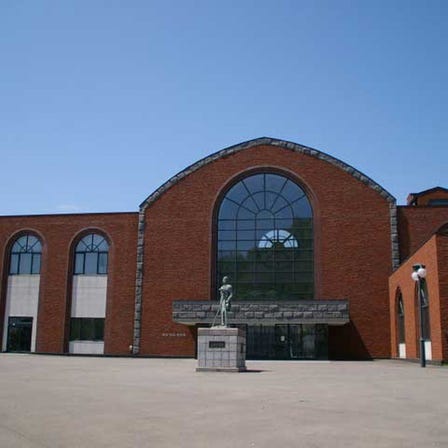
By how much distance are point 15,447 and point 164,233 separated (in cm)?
3350

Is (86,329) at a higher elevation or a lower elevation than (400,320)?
lower


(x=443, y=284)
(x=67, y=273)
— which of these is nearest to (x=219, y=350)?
(x=443, y=284)

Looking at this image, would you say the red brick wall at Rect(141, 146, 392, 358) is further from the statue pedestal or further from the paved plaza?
the paved plaza

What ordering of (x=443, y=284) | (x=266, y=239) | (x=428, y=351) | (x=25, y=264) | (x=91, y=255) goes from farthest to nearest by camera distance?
(x=25, y=264)
(x=91, y=255)
(x=266, y=239)
(x=428, y=351)
(x=443, y=284)

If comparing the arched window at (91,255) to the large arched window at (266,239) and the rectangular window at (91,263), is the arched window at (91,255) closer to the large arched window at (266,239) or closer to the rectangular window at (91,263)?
the rectangular window at (91,263)

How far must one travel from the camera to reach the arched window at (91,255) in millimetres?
41781

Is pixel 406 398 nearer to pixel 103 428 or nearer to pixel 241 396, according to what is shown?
pixel 241 396

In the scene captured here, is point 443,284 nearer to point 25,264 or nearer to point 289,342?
point 289,342

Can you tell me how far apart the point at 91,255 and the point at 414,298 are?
21.8 meters

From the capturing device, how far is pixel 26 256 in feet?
142

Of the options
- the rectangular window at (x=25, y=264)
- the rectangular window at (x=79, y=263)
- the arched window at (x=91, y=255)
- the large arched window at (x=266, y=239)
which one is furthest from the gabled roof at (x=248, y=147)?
the rectangular window at (x=25, y=264)

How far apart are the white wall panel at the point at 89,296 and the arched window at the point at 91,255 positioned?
1.65ft

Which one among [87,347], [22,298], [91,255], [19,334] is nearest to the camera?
[87,347]

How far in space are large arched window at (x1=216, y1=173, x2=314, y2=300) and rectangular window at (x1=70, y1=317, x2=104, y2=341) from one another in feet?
28.3
